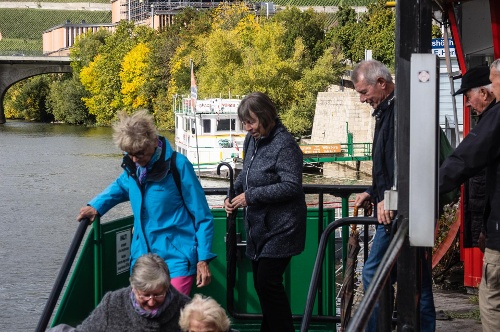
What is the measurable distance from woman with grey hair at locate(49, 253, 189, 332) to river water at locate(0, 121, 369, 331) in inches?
441

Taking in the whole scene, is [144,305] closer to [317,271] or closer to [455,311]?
[317,271]

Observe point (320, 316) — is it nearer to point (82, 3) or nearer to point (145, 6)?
point (145, 6)

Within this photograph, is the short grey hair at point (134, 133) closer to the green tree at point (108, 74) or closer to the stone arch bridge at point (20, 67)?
the green tree at point (108, 74)

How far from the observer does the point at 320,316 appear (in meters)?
6.37

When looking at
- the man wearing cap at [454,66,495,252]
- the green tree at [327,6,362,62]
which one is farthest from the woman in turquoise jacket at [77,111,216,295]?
the green tree at [327,6,362,62]

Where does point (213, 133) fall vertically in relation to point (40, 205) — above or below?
above

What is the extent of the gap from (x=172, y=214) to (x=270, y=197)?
0.50 metres

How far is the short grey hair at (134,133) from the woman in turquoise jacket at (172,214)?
0.13 meters

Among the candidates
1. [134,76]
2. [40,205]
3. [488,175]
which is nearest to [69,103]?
[134,76]

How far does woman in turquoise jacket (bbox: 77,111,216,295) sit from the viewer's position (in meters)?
5.39

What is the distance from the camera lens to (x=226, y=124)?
41.2 metres

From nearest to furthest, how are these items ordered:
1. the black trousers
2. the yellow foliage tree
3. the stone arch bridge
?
1. the black trousers
2. the yellow foliage tree
3. the stone arch bridge

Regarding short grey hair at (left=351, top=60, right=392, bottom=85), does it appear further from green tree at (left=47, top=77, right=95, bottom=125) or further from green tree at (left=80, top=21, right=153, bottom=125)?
green tree at (left=47, top=77, right=95, bottom=125)

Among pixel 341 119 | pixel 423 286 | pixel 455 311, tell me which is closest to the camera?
pixel 423 286
